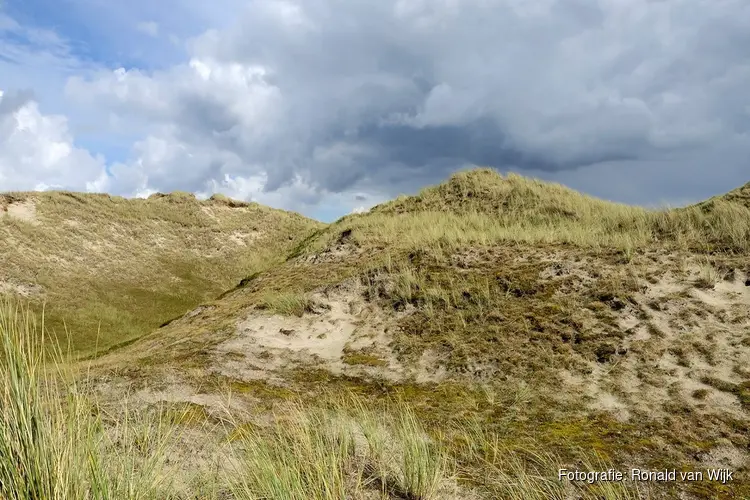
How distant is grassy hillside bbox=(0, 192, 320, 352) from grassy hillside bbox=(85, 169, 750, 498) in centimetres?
1105

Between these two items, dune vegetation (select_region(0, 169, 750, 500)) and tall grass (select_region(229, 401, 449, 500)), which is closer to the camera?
tall grass (select_region(229, 401, 449, 500))

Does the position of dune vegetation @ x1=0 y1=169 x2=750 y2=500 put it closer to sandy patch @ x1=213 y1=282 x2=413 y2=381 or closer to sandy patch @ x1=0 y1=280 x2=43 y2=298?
sandy patch @ x1=213 y1=282 x2=413 y2=381

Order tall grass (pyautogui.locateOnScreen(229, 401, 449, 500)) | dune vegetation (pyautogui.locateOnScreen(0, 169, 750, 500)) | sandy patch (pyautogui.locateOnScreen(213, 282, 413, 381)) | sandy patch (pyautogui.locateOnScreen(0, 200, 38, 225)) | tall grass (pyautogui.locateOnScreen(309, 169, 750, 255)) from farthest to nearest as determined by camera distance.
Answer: sandy patch (pyautogui.locateOnScreen(0, 200, 38, 225)) < tall grass (pyautogui.locateOnScreen(309, 169, 750, 255)) < sandy patch (pyautogui.locateOnScreen(213, 282, 413, 381)) < dune vegetation (pyautogui.locateOnScreen(0, 169, 750, 500)) < tall grass (pyautogui.locateOnScreen(229, 401, 449, 500))

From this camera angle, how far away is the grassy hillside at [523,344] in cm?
626

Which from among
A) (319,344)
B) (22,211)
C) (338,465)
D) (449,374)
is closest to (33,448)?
(338,465)

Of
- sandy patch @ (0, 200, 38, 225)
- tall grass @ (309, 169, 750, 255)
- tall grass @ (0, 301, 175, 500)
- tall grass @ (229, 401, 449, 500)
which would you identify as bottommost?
tall grass @ (229, 401, 449, 500)

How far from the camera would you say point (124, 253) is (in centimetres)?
3372

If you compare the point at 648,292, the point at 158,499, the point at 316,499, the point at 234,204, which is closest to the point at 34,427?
the point at 158,499

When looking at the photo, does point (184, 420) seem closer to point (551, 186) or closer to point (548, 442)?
point (548, 442)

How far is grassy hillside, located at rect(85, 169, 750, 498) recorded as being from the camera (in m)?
6.26

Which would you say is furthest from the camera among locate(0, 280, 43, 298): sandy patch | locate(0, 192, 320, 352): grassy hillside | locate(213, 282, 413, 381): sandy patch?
locate(0, 192, 320, 352): grassy hillside

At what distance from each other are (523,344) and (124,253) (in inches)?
1266

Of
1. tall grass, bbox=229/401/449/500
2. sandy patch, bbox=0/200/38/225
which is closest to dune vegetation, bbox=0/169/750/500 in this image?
tall grass, bbox=229/401/449/500

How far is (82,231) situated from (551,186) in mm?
31393
